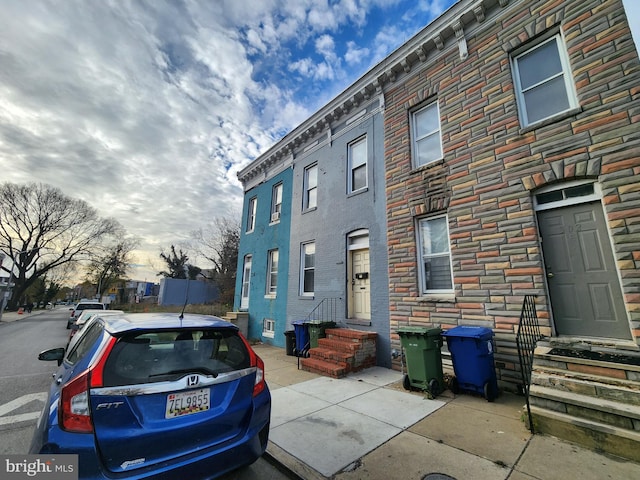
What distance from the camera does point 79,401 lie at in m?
1.93

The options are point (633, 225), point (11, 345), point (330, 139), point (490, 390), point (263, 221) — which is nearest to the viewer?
point (633, 225)

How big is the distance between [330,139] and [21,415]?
32.4ft

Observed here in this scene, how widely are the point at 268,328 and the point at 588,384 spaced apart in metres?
9.74

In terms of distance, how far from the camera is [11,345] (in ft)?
36.7

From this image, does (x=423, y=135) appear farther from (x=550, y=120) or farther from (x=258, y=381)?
(x=258, y=381)

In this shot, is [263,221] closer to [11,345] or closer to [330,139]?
[330,139]

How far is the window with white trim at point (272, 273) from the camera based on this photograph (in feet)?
38.8

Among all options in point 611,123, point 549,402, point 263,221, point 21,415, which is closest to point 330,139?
point 263,221

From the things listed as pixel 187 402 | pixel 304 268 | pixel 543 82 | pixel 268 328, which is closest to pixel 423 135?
pixel 543 82

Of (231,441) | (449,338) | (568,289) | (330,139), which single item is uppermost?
(330,139)

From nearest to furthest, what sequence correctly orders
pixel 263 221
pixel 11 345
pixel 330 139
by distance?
1. pixel 330 139
2. pixel 11 345
3. pixel 263 221

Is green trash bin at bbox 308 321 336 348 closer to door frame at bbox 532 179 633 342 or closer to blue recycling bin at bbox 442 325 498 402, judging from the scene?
blue recycling bin at bbox 442 325 498 402

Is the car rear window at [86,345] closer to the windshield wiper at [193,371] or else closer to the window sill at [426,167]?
the windshield wiper at [193,371]

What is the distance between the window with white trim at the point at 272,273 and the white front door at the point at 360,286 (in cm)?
416
